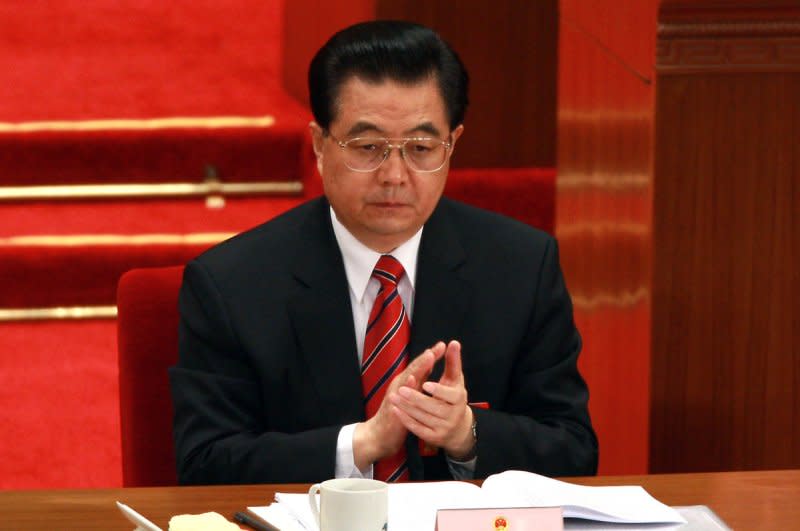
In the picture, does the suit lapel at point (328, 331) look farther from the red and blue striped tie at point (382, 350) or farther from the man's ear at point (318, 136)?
the man's ear at point (318, 136)

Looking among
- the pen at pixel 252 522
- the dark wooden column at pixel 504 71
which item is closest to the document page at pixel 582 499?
the pen at pixel 252 522

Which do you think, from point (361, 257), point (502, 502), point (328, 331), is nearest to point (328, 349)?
point (328, 331)

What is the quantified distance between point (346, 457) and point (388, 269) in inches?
11.0

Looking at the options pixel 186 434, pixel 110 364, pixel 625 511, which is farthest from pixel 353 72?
pixel 110 364

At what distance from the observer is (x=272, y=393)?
1646mm

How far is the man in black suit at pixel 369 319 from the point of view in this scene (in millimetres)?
1570

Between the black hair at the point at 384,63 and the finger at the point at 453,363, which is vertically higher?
the black hair at the point at 384,63

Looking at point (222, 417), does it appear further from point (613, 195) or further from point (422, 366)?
point (613, 195)

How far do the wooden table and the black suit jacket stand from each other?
161mm

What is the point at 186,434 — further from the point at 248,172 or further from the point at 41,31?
the point at 41,31

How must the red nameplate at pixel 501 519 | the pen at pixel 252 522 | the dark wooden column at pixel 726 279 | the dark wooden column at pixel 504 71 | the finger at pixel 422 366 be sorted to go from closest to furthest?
the red nameplate at pixel 501 519 → the pen at pixel 252 522 → the finger at pixel 422 366 → the dark wooden column at pixel 726 279 → the dark wooden column at pixel 504 71

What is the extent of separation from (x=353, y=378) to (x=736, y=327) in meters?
0.64

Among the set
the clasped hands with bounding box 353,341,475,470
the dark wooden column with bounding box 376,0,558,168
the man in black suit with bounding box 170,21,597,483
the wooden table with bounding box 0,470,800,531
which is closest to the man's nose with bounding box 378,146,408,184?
the man in black suit with bounding box 170,21,597,483

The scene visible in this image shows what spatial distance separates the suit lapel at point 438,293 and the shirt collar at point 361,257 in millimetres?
14
